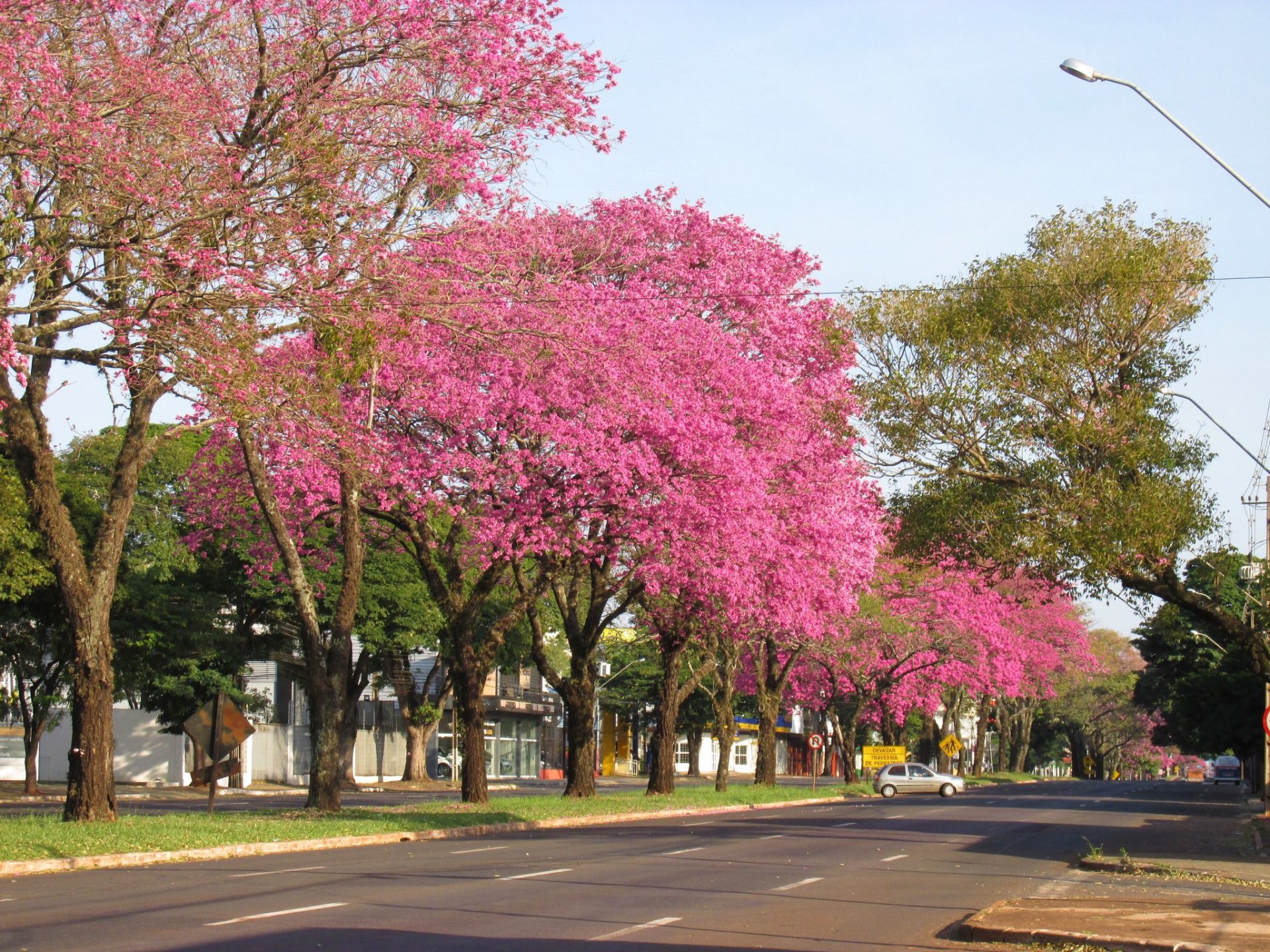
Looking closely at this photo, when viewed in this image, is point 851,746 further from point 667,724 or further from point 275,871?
point 275,871

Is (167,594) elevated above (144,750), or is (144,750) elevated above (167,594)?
(167,594)

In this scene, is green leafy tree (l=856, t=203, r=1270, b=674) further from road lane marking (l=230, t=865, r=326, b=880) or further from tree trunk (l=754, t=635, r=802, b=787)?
tree trunk (l=754, t=635, r=802, b=787)

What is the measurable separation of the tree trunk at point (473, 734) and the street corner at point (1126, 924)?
60.6 ft

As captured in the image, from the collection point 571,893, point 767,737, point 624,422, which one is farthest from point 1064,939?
point 767,737

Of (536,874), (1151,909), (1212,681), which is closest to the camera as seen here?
(1151,909)

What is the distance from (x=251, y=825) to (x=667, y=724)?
19.1 m

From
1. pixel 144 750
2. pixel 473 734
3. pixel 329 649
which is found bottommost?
pixel 144 750

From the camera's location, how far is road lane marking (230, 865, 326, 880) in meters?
16.1

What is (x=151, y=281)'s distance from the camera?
14.2m

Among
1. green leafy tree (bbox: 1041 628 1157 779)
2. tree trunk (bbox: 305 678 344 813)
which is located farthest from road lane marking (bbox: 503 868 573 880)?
green leafy tree (bbox: 1041 628 1157 779)

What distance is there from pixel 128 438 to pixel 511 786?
1548 inches

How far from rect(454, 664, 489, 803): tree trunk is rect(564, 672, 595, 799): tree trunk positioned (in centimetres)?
408

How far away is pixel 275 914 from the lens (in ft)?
39.5

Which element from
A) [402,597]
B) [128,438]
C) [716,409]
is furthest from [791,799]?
[128,438]
